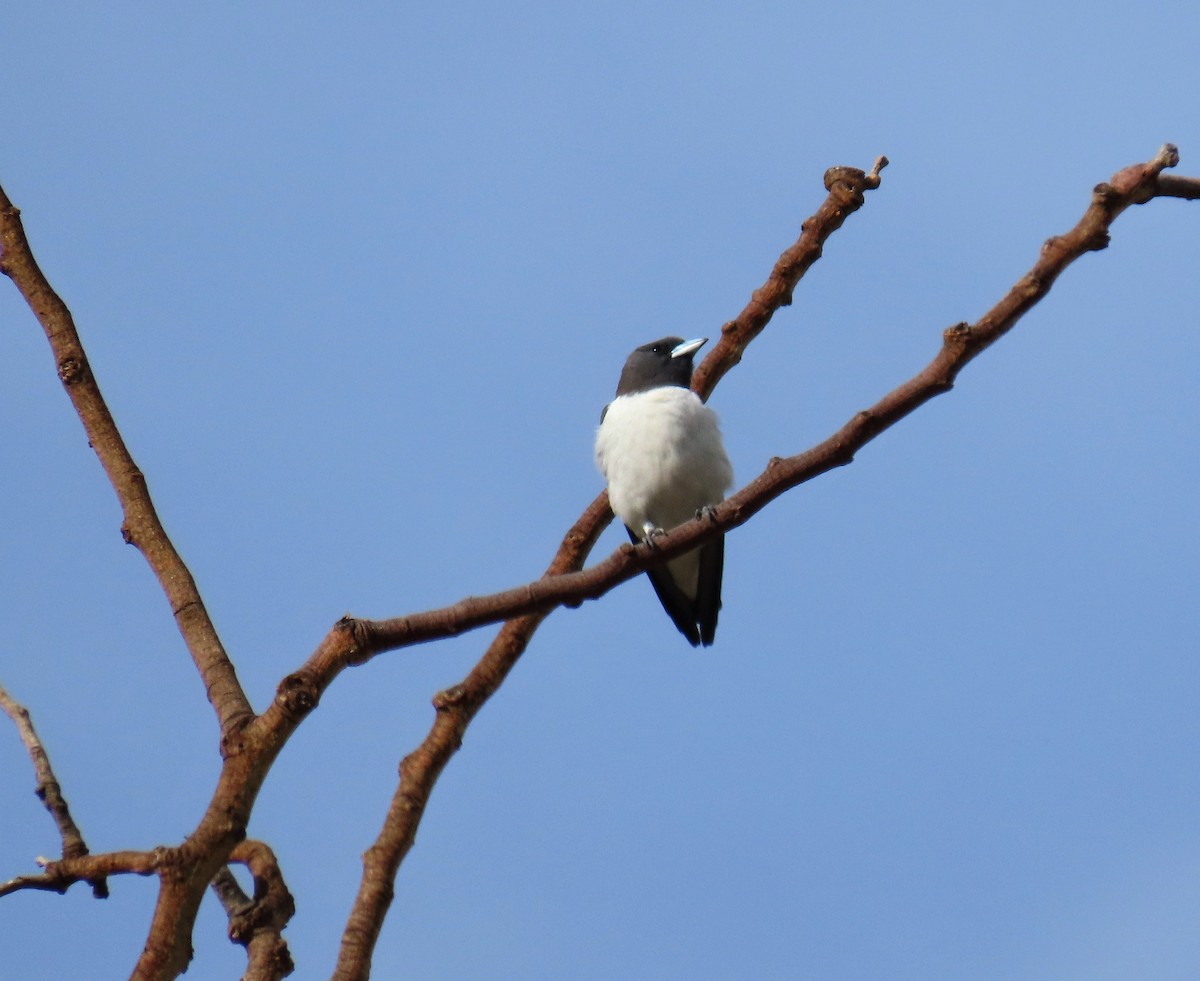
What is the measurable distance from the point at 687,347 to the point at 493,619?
5057 millimetres

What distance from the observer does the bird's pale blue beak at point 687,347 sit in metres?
8.20

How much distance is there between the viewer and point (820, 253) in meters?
5.52

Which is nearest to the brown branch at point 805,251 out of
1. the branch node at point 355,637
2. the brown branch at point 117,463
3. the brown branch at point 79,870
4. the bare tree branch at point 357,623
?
the bare tree branch at point 357,623

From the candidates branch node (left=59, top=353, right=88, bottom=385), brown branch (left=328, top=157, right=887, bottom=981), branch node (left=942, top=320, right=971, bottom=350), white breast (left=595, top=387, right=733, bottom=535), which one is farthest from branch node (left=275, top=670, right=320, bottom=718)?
white breast (left=595, top=387, right=733, bottom=535)

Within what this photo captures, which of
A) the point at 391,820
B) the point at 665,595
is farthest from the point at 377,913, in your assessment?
the point at 665,595

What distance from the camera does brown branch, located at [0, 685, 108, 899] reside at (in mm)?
3289

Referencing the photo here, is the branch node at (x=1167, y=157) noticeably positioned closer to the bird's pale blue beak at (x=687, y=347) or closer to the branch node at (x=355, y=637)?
the branch node at (x=355, y=637)

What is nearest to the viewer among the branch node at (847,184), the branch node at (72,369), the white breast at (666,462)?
the branch node at (72,369)

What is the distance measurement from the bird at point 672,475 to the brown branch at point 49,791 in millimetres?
3809

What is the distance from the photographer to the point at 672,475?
7328mm

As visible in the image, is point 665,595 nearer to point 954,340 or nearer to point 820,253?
point 820,253

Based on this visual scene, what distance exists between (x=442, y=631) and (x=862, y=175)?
9.56 feet

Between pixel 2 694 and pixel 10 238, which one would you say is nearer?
pixel 2 694

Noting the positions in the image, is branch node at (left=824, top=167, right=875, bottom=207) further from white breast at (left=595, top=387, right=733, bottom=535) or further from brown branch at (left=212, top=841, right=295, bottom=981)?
brown branch at (left=212, top=841, right=295, bottom=981)
